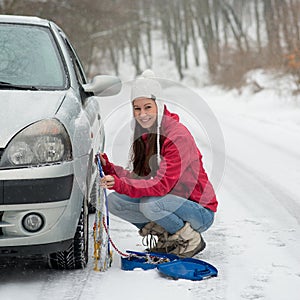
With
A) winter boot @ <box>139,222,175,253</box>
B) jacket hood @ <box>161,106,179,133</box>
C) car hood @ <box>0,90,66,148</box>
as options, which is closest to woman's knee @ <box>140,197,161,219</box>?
winter boot @ <box>139,222,175,253</box>

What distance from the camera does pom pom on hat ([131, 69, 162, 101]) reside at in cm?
427

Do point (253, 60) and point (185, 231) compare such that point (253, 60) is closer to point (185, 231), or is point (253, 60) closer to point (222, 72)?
point (222, 72)

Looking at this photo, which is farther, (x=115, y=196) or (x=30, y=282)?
(x=115, y=196)

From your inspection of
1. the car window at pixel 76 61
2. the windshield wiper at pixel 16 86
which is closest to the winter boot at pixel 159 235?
the windshield wiper at pixel 16 86

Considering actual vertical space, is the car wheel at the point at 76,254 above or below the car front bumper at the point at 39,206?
below

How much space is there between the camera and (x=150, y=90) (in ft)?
14.0

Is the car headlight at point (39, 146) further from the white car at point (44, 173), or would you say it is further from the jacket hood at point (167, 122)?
the jacket hood at point (167, 122)

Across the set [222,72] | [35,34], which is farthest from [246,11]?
[35,34]

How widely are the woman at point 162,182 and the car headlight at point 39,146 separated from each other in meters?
0.55

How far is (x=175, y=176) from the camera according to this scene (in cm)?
416

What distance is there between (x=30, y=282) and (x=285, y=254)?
1.75 m

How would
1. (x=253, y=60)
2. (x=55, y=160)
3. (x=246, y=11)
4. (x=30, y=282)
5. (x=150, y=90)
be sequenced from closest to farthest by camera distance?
(x=55, y=160) < (x=30, y=282) < (x=150, y=90) < (x=253, y=60) < (x=246, y=11)

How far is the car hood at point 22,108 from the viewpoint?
11.7 ft

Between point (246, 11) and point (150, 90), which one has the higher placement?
point (246, 11)
